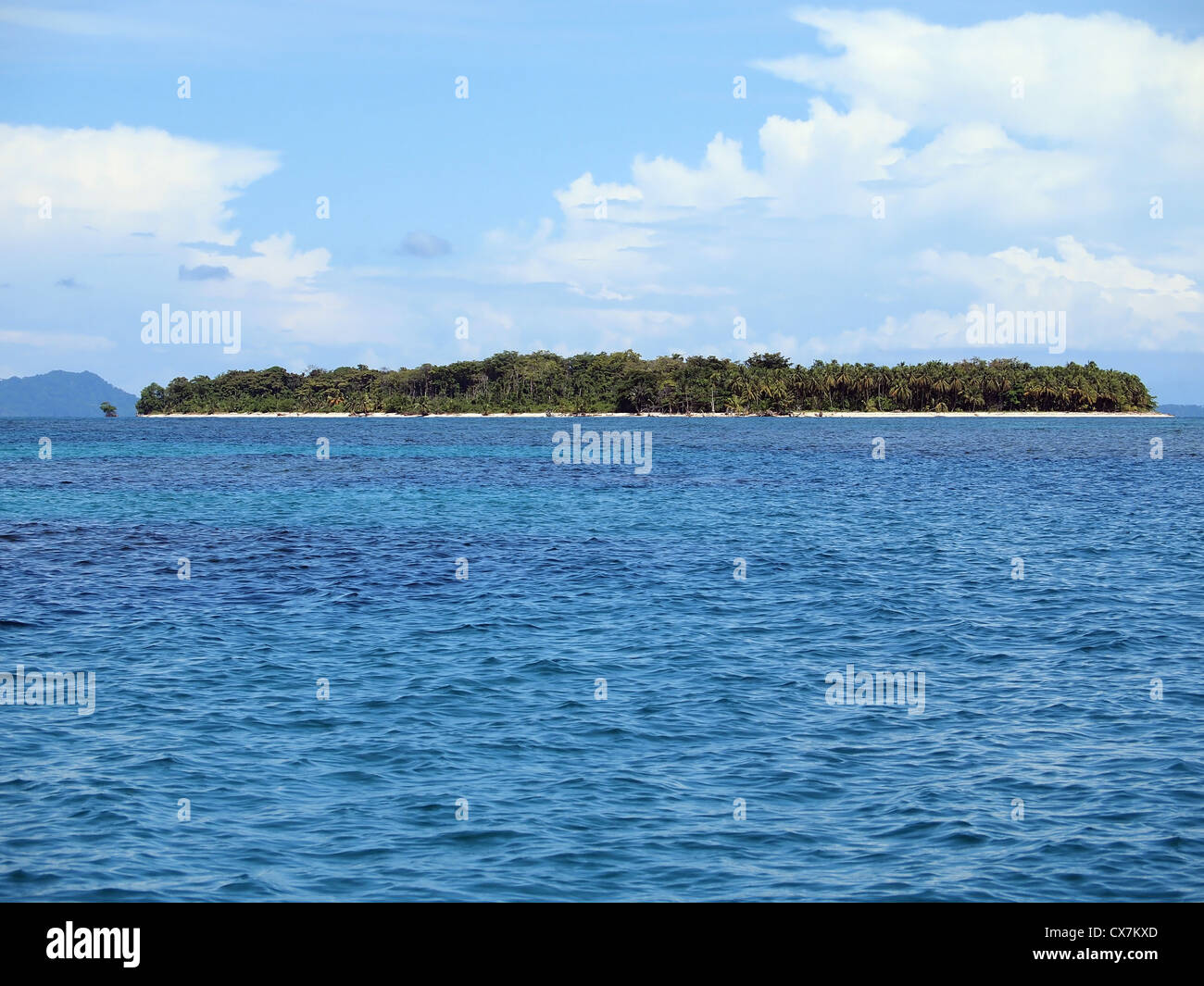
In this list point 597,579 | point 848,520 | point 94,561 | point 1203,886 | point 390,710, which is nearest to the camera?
point 1203,886

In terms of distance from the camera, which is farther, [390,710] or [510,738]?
[390,710]

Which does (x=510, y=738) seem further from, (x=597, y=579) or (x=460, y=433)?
(x=460, y=433)

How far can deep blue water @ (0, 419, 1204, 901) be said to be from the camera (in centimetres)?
1257

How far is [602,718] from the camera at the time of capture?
18.3 metres

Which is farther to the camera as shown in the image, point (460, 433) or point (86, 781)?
→ point (460, 433)

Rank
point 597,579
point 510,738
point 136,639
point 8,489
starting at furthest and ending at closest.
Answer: point 8,489, point 597,579, point 136,639, point 510,738

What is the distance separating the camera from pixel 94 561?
37.6m

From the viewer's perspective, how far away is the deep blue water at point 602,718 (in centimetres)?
1257
